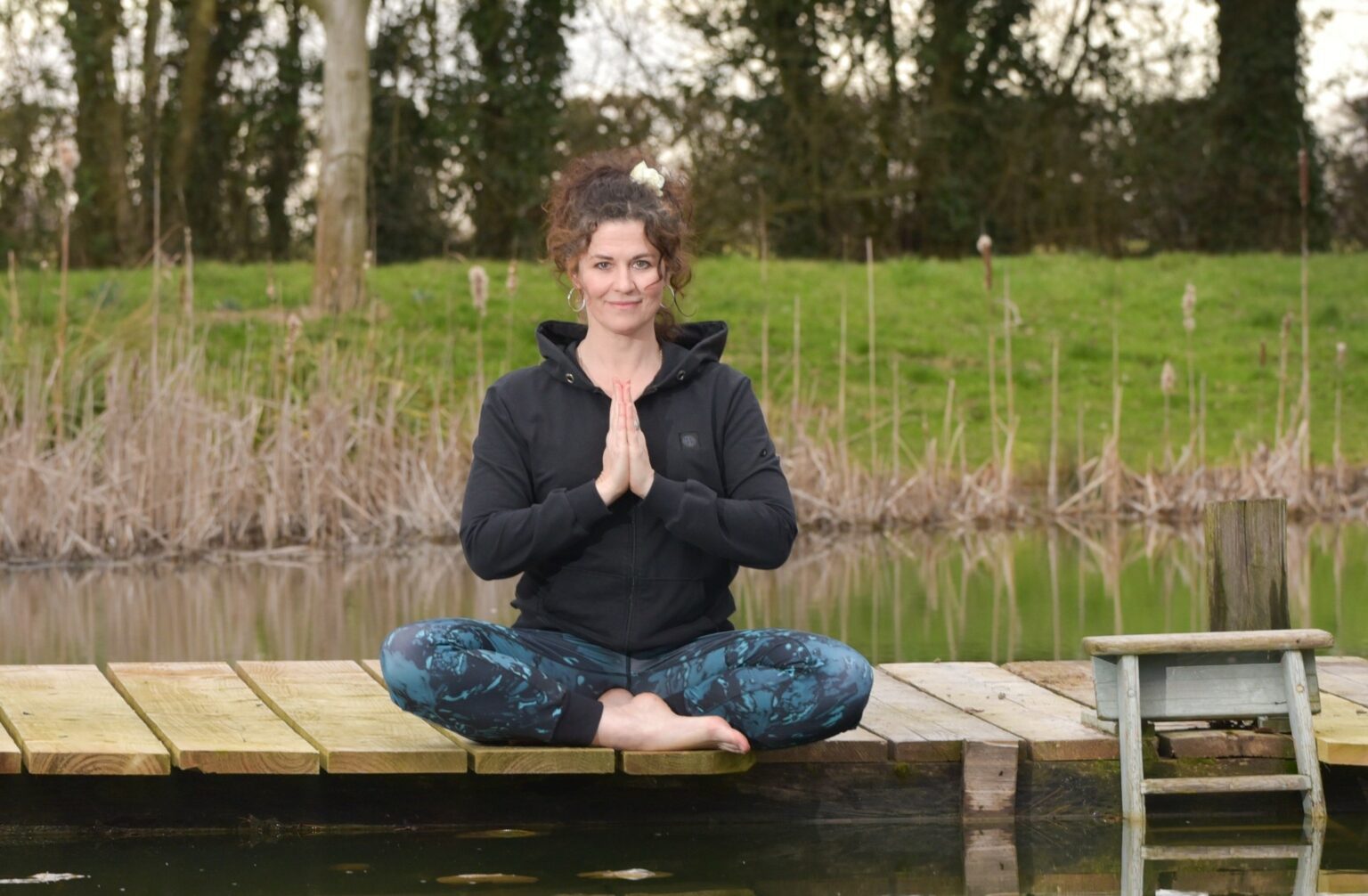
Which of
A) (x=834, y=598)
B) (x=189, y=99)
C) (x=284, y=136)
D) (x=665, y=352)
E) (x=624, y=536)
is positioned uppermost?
(x=189, y=99)

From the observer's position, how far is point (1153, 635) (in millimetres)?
3602

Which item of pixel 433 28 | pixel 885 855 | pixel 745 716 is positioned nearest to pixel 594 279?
pixel 745 716

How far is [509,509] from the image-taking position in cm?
353

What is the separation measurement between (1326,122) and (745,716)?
17177 mm

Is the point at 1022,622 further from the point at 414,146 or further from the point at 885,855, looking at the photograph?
the point at 414,146

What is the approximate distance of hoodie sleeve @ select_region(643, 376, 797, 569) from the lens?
341 centimetres

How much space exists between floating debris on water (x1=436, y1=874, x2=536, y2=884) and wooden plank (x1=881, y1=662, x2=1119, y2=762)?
999 millimetres

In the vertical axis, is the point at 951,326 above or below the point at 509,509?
above

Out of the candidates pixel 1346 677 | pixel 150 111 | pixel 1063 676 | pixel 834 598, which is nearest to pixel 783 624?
pixel 834 598

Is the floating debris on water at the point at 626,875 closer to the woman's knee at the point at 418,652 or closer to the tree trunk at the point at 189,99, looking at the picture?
the woman's knee at the point at 418,652

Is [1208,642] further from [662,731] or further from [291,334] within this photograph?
[291,334]

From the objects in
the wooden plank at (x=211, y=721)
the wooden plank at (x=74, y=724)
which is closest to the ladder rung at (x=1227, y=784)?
the wooden plank at (x=211, y=721)

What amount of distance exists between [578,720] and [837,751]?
52 cm

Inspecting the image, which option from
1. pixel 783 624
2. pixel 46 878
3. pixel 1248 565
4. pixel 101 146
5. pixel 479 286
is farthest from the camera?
pixel 101 146
